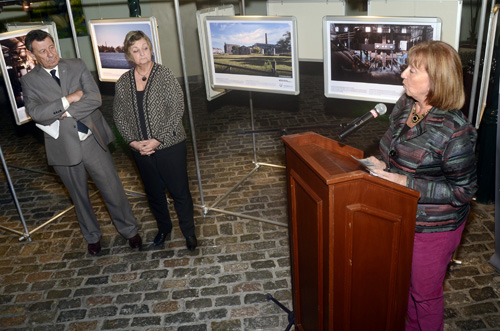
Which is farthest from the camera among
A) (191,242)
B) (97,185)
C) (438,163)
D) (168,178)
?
(191,242)

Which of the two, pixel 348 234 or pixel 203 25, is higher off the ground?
pixel 203 25

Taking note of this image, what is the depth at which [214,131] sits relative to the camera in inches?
346

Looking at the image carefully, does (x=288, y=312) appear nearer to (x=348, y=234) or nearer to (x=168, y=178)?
(x=348, y=234)

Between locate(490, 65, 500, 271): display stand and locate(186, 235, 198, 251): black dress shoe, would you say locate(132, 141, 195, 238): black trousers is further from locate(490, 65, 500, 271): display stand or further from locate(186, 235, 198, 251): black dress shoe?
locate(490, 65, 500, 271): display stand

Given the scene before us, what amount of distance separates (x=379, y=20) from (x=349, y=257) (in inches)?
96.0

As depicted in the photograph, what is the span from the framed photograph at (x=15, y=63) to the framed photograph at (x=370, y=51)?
3345mm

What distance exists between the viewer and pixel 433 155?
105 inches

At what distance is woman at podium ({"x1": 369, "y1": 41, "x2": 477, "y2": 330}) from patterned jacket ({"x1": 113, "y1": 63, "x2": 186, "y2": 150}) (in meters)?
2.14

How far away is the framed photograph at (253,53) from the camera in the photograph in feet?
15.4

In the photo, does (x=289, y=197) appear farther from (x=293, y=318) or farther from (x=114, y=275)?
(x=114, y=275)

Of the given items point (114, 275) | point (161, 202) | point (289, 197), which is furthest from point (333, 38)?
point (114, 275)

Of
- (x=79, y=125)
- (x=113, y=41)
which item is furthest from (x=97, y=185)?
(x=113, y=41)

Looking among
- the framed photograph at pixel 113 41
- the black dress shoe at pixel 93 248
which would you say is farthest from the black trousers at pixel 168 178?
the framed photograph at pixel 113 41

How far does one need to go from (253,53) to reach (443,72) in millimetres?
2730
